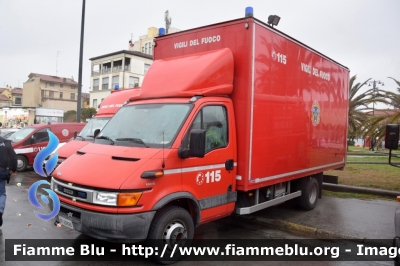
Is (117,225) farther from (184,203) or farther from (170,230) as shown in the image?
(184,203)

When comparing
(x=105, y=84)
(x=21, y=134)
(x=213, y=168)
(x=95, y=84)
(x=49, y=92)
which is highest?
(x=95, y=84)

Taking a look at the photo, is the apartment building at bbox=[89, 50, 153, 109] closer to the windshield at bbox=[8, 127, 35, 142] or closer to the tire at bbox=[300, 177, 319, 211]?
the windshield at bbox=[8, 127, 35, 142]

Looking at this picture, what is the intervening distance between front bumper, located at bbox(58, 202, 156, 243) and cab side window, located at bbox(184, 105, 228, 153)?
1.47 meters

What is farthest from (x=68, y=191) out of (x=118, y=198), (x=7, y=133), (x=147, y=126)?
(x=7, y=133)

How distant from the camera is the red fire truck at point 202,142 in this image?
170 inches

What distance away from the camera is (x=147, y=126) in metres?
5.09

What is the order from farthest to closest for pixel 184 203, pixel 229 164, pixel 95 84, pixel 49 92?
pixel 49 92 < pixel 95 84 < pixel 229 164 < pixel 184 203

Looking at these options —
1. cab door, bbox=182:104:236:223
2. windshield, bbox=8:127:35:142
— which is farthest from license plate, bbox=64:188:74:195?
windshield, bbox=8:127:35:142

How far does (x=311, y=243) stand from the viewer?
602 cm

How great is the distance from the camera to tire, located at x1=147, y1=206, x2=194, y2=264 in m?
4.40

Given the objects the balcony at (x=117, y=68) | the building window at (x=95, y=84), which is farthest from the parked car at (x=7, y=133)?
the building window at (x=95, y=84)

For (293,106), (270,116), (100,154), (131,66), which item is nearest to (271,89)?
(270,116)

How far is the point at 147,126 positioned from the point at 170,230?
1.58 m

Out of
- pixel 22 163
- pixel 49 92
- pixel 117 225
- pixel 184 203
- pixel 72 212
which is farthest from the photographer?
pixel 49 92
